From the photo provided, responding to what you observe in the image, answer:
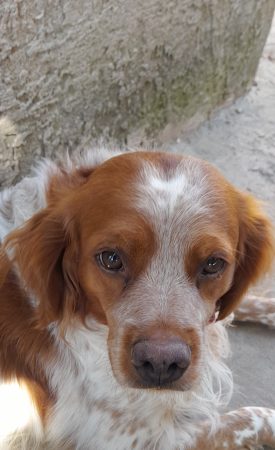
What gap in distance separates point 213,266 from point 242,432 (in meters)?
1.16

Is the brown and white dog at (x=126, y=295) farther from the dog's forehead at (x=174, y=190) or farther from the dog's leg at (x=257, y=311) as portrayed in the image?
the dog's leg at (x=257, y=311)

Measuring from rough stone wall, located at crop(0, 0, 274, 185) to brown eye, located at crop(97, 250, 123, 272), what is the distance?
5.30ft

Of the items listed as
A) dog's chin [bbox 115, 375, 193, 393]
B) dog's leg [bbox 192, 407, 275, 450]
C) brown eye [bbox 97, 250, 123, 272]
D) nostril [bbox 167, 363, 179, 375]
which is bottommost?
dog's leg [bbox 192, 407, 275, 450]

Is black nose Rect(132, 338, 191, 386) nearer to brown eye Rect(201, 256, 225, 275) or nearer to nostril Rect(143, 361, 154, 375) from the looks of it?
nostril Rect(143, 361, 154, 375)

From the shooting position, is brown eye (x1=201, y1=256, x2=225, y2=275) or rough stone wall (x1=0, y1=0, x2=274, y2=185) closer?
brown eye (x1=201, y1=256, x2=225, y2=275)

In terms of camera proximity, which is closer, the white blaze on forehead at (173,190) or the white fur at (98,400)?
the white blaze on forehead at (173,190)

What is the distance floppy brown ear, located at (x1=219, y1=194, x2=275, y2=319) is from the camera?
292 cm

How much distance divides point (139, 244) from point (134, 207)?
0.15 meters

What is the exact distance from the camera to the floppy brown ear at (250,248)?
2916 mm

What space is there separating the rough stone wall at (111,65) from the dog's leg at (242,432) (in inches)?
75.1

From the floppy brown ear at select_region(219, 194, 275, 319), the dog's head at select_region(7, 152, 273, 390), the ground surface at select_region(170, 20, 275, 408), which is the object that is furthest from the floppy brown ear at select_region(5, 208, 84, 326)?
the ground surface at select_region(170, 20, 275, 408)

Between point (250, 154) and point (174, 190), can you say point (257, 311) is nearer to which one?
point (174, 190)

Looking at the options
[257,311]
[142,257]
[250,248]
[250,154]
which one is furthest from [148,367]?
[250,154]

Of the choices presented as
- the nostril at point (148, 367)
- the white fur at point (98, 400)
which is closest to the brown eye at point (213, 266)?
the white fur at point (98, 400)
